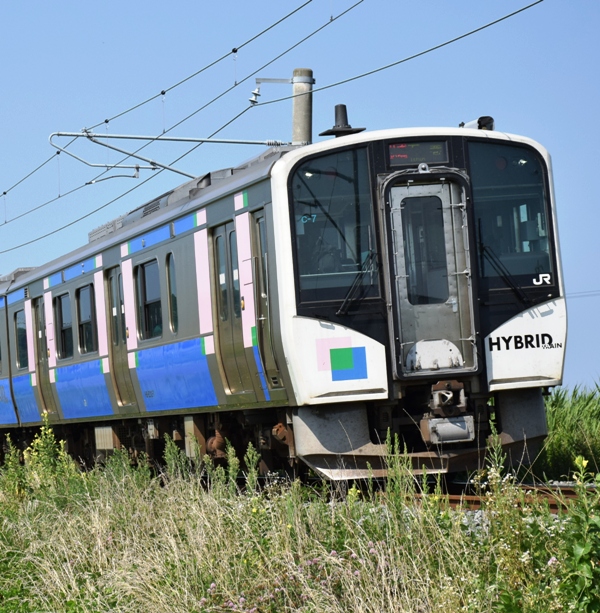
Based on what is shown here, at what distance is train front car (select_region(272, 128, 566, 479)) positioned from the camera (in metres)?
10.2

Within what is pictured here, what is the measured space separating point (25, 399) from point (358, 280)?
1016cm

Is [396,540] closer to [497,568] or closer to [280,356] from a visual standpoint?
[497,568]

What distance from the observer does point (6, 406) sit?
2036cm

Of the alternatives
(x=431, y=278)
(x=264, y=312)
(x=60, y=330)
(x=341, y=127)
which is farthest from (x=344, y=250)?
(x=60, y=330)

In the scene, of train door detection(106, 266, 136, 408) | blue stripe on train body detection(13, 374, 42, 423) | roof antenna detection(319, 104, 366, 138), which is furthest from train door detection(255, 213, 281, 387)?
blue stripe on train body detection(13, 374, 42, 423)

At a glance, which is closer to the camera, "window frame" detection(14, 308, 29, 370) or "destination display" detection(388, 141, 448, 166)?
"destination display" detection(388, 141, 448, 166)

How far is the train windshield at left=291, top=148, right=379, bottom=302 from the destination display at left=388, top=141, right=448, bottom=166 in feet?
0.93

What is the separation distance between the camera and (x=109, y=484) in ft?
33.3

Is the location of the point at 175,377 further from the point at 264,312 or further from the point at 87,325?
the point at 87,325

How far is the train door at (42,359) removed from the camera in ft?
58.3

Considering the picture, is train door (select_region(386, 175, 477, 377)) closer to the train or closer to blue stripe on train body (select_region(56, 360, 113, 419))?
the train

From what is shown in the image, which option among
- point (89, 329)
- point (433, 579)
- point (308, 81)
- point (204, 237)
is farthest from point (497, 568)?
point (308, 81)

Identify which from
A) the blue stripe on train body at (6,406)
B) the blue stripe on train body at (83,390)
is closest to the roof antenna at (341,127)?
the blue stripe on train body at (83,390)

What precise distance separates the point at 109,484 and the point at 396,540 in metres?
4.40
